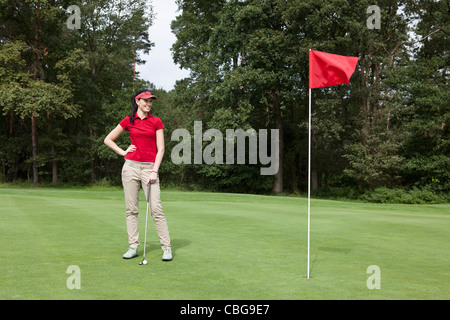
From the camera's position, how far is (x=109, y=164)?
49438 millimetres

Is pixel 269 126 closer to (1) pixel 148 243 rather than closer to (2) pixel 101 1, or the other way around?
(2) pixel 101 1

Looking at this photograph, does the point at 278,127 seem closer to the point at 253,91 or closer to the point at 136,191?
the point at 253,91

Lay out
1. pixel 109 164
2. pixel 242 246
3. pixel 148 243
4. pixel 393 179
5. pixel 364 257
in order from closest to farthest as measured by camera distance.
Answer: pixel 364 257
pixel 242 246
pixel 148 243
pixel 393 179
pixel 109 164

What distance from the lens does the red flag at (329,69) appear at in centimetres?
688

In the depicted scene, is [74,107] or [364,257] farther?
[74,107]

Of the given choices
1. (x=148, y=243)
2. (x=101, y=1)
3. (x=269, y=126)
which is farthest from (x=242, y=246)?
(x=101, y=1)

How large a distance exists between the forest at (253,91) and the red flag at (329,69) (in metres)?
26.0

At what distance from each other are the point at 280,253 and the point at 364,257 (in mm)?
1362

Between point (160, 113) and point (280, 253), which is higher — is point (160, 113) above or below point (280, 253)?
above

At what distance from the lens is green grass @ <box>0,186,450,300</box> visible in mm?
4859

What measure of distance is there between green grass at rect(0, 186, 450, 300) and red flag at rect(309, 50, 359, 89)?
9.16 feet

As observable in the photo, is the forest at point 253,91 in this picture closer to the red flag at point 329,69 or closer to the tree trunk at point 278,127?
the tree trunk at point 278,127

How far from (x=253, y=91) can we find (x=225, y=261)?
30781mm

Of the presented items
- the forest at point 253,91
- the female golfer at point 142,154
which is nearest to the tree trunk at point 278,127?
the forest at point 253,91
